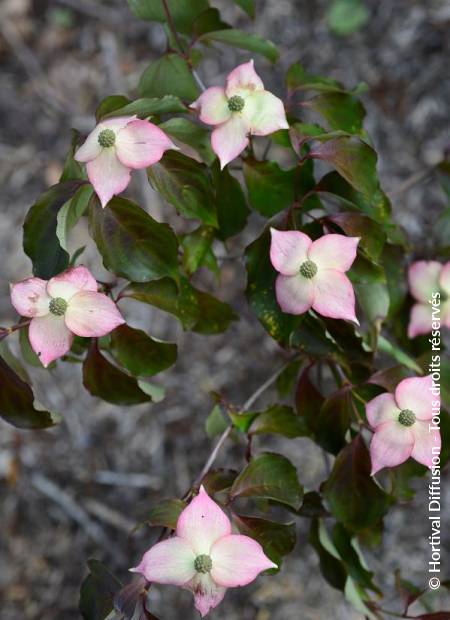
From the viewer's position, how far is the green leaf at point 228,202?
35.2 inches

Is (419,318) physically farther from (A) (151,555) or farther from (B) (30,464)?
(B) (30,464)

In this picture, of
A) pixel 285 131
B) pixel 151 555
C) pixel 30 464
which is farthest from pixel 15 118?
pixel 151 555

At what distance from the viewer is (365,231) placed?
0.85 metres

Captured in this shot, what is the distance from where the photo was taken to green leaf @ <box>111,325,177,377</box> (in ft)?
2.83

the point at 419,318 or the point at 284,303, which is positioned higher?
the point at 284,303

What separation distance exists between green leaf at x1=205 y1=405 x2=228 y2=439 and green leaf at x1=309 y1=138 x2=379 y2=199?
379 mm

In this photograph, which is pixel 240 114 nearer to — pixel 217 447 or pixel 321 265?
pixel 321 265

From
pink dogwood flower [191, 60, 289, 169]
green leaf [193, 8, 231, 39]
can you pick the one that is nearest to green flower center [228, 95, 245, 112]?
pink dogwood flower [191, 60, 289, 169]

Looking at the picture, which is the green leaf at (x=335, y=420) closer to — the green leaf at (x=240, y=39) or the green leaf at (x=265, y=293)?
the green leaf at (x=265, y=293)

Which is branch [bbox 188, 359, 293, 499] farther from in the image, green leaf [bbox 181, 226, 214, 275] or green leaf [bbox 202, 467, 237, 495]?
green leaf [bbox 181, 226, 214, 275]

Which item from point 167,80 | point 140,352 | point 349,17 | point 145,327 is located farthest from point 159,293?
point 349,17

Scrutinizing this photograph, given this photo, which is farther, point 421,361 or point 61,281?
point 421,361

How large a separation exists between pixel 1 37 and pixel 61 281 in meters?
1.54

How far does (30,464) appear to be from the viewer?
172 cm
